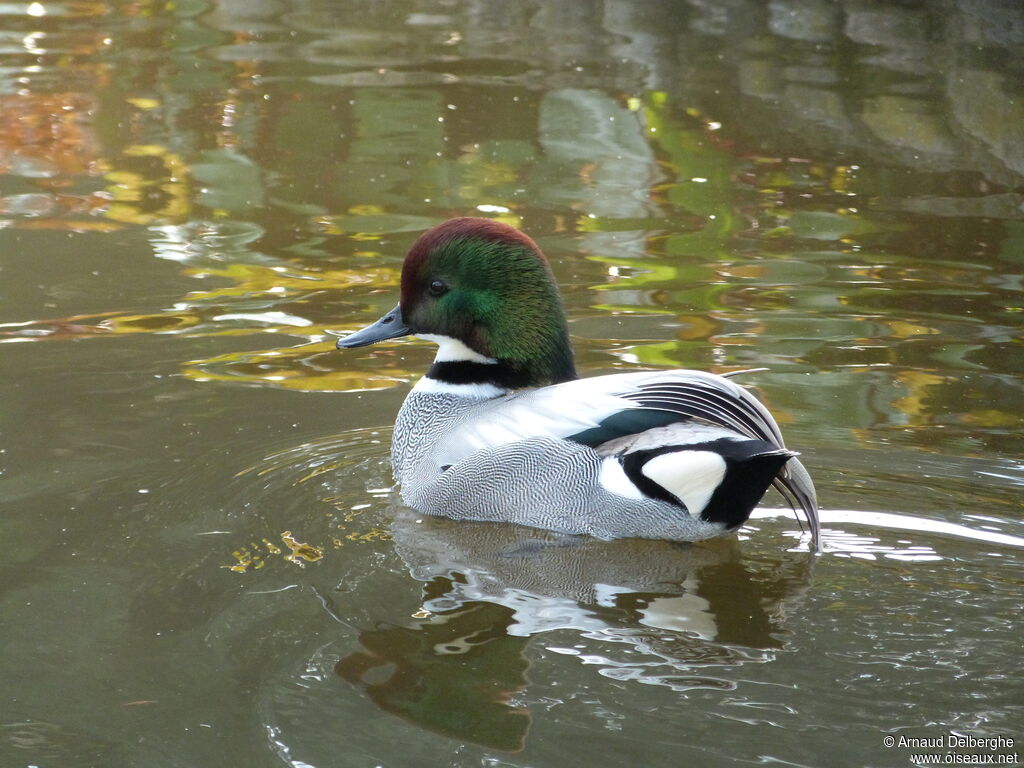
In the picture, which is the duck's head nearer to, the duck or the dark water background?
the duck

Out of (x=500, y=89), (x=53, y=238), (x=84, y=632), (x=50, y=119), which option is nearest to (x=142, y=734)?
(x=84, y=632)

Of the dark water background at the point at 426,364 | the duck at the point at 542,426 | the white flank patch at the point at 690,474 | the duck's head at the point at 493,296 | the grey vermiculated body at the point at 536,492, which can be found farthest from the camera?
the duck's head at the point at 493,296

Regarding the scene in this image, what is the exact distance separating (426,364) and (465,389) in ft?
3.78

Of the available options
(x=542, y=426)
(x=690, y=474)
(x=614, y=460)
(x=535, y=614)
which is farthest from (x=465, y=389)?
(x=535, y=614)

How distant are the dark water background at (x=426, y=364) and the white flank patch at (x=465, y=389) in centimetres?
38

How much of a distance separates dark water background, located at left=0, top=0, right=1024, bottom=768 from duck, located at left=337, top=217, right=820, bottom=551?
0.51ft

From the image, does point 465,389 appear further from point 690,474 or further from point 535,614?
point 535,614

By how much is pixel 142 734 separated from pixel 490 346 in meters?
2.24

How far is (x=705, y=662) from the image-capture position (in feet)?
12.6

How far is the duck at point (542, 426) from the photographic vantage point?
447cm

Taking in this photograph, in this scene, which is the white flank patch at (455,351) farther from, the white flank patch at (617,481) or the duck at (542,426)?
the white flank patch at (617,481)

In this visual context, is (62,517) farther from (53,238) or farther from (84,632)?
(53,238)

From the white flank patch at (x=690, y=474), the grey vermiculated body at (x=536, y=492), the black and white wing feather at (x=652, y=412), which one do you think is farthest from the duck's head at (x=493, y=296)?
the white flank patch at (x=690, y=474)

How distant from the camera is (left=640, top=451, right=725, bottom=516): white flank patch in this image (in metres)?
4.34
